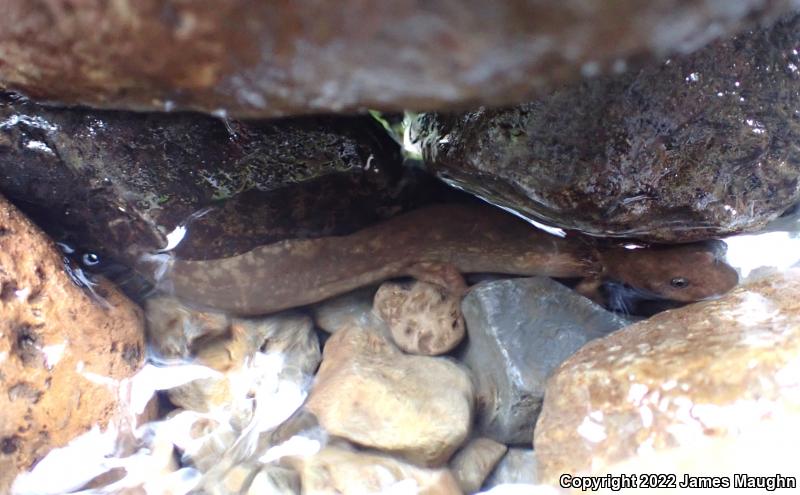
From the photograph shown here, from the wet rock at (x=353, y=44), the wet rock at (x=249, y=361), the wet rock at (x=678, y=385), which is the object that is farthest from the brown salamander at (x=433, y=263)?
the wet rock at (x=353, y=44)

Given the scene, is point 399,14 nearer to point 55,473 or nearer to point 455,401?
point 455,401

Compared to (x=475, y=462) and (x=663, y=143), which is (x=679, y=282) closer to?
(x=663, y=143)

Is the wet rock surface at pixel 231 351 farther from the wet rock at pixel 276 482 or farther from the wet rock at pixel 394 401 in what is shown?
the wet rock at pixel 276 482

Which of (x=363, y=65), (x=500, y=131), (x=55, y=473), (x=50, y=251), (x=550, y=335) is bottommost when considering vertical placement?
(x=55, y=473)

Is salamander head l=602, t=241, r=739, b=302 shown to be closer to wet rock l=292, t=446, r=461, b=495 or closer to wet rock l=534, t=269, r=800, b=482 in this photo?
wet rock l=534, t=269, r=800, b=482

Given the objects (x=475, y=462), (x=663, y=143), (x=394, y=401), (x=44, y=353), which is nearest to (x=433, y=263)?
(x=394, y=401)

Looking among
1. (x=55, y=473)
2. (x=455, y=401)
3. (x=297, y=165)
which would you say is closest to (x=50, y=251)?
(x=55, y=473)
